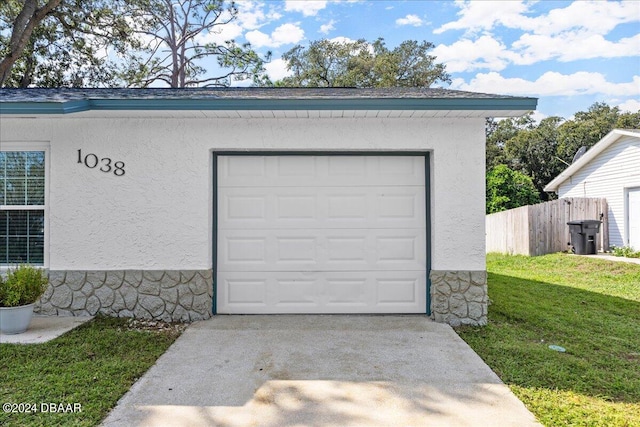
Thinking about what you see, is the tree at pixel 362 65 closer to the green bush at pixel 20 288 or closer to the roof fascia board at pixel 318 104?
the roof fascia board at pixel 318 104

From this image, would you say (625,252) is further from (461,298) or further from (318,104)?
(318,104)

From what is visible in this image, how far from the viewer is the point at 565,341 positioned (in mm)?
4664

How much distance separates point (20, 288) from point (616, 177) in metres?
16.2

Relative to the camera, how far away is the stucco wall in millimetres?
5227

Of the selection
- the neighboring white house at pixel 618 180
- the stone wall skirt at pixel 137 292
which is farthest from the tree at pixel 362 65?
the stone wall skirt at pixel 137 292

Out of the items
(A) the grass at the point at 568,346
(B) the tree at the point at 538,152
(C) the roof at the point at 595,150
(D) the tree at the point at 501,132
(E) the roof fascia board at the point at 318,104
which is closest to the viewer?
(A) the grass at the point at 568,346

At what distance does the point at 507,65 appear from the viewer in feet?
93.8

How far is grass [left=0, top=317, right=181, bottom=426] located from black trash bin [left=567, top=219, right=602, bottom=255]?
12.4m

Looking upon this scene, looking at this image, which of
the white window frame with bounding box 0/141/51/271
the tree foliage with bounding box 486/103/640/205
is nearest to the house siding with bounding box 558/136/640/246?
the tree foliage with bounding box 486/103/640/205

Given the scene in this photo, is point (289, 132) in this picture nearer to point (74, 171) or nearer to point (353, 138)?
point (353, 138)

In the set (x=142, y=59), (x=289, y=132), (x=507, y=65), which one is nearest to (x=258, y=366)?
(x=289, y=132)

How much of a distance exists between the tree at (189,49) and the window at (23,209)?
13.0 meters

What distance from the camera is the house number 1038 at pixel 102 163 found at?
5.25 meters

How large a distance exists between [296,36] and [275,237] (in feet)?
71.2
